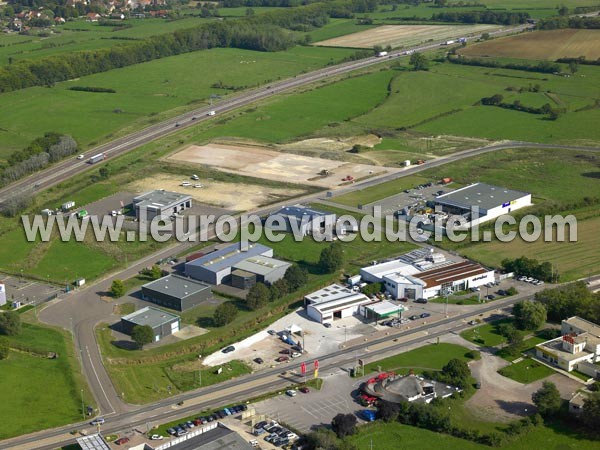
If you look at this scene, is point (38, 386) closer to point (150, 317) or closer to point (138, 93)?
point (150, 317)

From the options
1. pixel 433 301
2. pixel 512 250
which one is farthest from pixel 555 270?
pixel 433 301

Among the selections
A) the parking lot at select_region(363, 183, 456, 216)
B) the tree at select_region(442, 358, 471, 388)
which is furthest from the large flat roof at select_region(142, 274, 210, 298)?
the parking lot at select_region(363, 183, 456, 216)

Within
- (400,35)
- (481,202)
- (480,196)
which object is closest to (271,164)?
(480,196)

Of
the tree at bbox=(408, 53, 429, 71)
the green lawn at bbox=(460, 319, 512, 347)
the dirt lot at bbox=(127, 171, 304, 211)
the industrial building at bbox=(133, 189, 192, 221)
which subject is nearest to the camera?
the green lawn at bbox=(460, 319, 512, 347)

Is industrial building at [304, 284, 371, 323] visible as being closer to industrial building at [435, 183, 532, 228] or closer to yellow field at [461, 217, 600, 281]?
yellow field at [461, 217, 600, 281]

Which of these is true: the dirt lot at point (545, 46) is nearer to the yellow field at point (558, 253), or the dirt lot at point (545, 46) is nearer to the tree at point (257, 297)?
the yellow field at point (558, 253)

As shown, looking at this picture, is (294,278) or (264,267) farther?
(264,267)

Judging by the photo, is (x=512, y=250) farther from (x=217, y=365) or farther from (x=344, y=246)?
(x=217, y=365)
